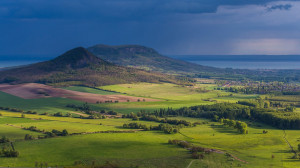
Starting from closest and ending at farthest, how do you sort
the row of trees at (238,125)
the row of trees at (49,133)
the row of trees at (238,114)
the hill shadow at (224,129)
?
the row of trees at (49,133) < the row of trees at (238,125) < the hill shadow at (224,129) < the row of trees at (238,114)

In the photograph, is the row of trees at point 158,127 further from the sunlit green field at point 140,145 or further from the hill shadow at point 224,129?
the hill shadow at point 224,129

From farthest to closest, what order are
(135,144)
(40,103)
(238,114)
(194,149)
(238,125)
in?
(40,103)
(238,114)
(238,125)
(135,144)
(194,149)

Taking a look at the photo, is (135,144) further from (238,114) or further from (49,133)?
(238,114)

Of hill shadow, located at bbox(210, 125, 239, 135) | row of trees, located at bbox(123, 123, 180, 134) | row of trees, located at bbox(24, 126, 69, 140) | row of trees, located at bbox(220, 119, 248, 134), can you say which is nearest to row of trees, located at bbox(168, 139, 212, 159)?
row of trees, located at bbox(123, 123, 180, 134)

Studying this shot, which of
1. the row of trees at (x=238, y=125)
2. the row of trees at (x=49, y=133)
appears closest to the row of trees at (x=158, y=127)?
the row of trees at (x=238, y=125)

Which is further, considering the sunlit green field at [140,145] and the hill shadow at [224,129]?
the hill shadow at [224,129]

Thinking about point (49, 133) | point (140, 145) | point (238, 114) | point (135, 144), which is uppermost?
point (238, 114)

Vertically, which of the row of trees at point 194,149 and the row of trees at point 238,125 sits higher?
the row of trees at point 238,125

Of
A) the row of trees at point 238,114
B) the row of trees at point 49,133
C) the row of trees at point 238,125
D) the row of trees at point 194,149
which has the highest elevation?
the row of trees at point 238,114

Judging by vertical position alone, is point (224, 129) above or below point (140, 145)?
above

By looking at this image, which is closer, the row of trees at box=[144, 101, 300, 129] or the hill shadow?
the hill shadow

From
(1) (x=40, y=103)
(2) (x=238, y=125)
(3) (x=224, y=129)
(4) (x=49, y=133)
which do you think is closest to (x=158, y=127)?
(3) (x=224, y=129)

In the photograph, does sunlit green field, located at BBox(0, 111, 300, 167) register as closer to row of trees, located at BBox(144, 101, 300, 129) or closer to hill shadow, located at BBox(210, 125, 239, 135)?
hill shadow, located at BBox(210, 125, 239, 135)

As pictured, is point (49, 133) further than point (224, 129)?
No
